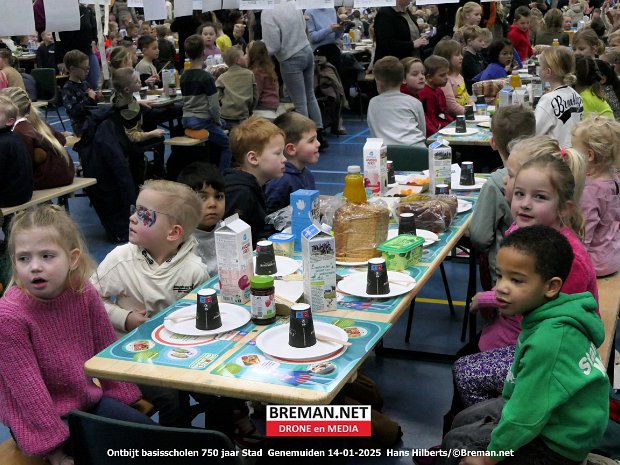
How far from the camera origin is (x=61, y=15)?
211 inches

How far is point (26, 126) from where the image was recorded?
18.3ft

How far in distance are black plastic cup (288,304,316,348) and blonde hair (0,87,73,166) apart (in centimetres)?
395

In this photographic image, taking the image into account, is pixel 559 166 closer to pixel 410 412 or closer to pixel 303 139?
pixel 410 412

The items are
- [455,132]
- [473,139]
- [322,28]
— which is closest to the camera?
[473,139]

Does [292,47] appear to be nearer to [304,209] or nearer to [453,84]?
[453,84]

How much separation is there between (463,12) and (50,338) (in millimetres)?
8661

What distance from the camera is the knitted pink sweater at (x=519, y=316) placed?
99.3 inches

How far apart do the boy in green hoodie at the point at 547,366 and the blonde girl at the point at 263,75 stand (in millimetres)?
6585

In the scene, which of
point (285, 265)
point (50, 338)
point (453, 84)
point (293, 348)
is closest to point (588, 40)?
point (453, 84)

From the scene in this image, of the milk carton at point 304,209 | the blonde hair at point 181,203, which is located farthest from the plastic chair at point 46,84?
the blonde hair at point 181,203

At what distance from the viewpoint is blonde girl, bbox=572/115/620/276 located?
356 cm

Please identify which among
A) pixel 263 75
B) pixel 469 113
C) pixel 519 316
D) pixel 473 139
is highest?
pixel 263 75

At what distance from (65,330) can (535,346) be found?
1441mm

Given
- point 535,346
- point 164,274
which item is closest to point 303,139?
point 164,274
